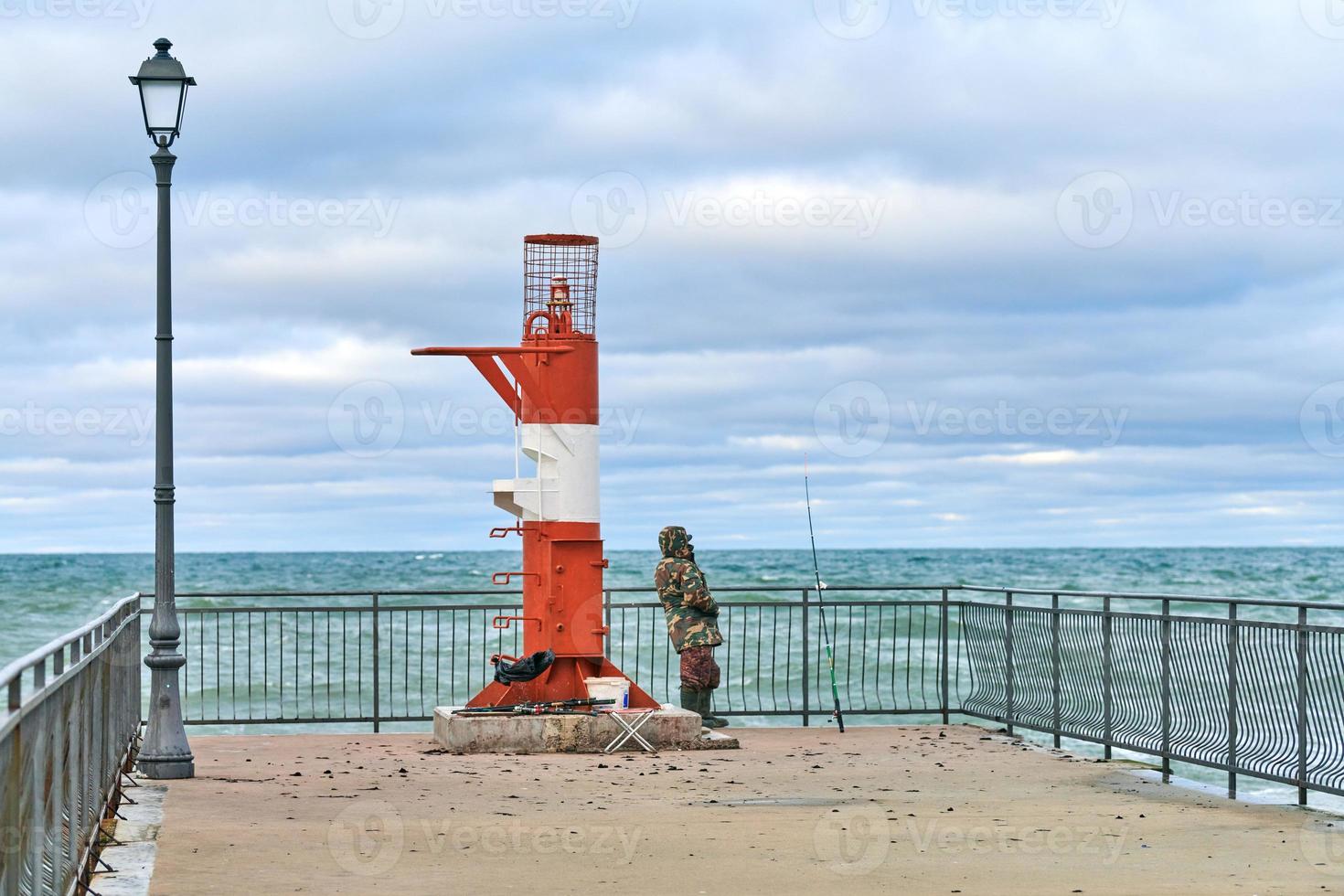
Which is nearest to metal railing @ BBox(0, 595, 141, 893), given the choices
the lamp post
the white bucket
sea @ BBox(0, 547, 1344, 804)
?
the lamp post

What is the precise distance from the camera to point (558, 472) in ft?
44.2

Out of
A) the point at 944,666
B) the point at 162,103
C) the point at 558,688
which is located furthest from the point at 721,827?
the point at 944,666

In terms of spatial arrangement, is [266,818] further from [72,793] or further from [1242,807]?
[1242,807]

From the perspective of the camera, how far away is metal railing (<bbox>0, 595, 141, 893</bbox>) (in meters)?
5.00

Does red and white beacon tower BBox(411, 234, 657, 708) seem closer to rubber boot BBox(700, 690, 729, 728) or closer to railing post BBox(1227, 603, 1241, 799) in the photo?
rubber boot BBox(700, 690, 729, 728)

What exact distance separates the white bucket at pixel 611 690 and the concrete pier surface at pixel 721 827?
715 millimetres

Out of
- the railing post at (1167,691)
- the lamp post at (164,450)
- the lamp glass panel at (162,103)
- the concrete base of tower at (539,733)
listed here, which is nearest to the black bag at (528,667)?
the concrete base of tower at (539,733)

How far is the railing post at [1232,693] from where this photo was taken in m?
10.6

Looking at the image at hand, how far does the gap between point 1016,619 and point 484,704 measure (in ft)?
14.7

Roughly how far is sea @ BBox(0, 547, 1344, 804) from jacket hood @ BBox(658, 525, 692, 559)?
27334 millimetres

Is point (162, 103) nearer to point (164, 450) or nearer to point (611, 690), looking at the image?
point (164, 450)

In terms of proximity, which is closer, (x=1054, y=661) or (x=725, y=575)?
(x=1054, y=661)

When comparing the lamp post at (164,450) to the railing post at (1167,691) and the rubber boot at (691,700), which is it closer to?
the rubber boot at (691,700)

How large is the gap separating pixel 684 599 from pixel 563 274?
299cm
